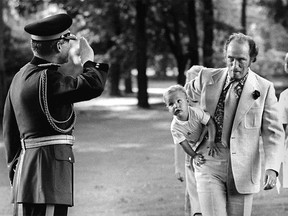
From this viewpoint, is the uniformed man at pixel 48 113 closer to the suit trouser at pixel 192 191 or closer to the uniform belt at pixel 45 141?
the uniform belt at pixel 45 141

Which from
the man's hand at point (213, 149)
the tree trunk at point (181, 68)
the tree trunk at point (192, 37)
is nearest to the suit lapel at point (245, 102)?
the man's hand at point (213, 149)

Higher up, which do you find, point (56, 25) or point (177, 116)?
point (56, 25)

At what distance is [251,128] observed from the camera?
5.46m

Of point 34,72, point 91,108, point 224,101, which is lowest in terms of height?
point 91,108

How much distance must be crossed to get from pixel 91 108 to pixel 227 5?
15.9 meters

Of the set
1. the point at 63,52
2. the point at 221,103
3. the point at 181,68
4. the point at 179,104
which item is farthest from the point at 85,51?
the point at 181,68

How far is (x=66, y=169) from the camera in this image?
16.0 feet

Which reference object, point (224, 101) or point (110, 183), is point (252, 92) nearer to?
point (224, 101)

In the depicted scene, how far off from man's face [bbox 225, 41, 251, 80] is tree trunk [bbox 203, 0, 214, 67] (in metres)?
28.8

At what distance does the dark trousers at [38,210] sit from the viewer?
4852 mm

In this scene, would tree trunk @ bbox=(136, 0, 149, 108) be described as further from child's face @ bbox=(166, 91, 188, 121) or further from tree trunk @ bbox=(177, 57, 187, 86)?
child's face @ bbox=(166, 91, 188, 121)

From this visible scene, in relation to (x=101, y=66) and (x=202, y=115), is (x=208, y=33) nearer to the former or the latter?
(x=202, y=115)

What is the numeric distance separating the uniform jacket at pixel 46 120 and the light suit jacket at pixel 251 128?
1.03 metres

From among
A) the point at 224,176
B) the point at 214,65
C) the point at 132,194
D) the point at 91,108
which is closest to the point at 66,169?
the point at 224,176
